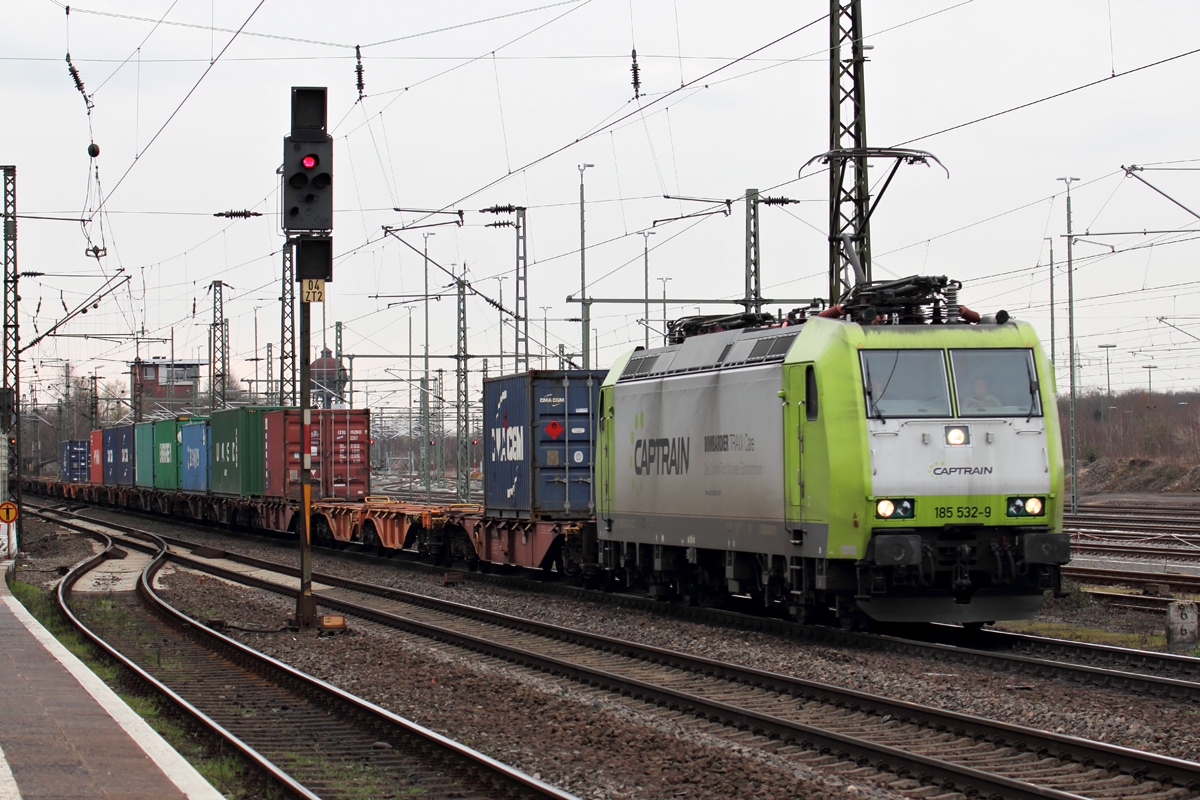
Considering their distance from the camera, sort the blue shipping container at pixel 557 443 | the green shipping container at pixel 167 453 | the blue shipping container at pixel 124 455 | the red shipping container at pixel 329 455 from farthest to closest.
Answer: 1. the blue shipping container at pixel 124 455
2. the green shipping container at pixel 167 453
3. the red shipping container at pixel 329 455
4. the blue shipping container at pixel 557 443

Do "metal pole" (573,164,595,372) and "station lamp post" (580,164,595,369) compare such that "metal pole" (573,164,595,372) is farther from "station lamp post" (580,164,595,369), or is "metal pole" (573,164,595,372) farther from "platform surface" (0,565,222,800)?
"platform surface" (0,565,222,800)

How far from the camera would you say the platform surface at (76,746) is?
23.4 ft

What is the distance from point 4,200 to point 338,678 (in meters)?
22.6

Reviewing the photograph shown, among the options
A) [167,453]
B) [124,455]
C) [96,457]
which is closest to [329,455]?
[167,453]

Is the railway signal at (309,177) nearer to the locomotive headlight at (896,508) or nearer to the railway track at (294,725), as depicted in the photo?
the railway track at (294,725)

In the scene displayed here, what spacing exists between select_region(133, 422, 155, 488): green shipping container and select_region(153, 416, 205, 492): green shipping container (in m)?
0.60

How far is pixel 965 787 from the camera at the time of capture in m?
7.67

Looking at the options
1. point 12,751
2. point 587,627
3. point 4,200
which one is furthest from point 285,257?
point 12,751

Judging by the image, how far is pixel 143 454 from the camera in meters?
50.0

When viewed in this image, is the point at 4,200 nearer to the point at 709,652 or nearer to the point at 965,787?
the point at 709,652

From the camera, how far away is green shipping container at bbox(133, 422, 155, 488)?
48625 millimetres

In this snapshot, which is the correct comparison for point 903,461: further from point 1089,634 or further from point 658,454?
point 658,454

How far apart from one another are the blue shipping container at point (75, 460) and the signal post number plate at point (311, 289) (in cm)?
5311

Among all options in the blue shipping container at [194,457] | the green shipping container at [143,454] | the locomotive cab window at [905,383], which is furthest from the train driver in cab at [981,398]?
the green shipping container at [143,454]
